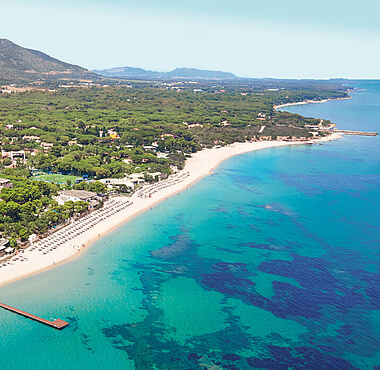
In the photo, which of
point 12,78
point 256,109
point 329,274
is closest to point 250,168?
point 329,274

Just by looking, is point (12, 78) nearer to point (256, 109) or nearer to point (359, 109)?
point (256, 109)

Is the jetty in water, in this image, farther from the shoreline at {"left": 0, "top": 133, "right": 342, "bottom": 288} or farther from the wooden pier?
the wooden pier

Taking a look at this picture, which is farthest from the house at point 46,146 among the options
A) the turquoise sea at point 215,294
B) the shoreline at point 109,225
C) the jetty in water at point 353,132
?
the jetty in water at point 353,132

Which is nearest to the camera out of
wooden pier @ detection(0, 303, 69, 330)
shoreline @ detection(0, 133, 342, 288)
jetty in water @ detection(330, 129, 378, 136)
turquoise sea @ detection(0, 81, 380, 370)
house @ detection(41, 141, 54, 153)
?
turquoise sea @ detection(0, 81, 380, 370)

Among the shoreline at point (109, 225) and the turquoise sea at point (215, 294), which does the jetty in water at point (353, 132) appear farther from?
the turquoise sea at point (215, 294)

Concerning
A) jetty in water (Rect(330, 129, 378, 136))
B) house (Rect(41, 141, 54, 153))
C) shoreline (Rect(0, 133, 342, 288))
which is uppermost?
jetty in water (Rect(330, 129, 378, 136))

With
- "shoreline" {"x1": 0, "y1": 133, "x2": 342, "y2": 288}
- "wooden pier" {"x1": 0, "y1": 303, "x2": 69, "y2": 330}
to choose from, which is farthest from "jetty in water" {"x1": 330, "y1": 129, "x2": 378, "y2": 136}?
"wooden pier" {"x1": 0, "y1": 303, "x2": 69, "y2": 330}

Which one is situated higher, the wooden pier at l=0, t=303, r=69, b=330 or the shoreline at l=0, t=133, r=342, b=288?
the shoreline at l=0, t=133, r=342, b=288

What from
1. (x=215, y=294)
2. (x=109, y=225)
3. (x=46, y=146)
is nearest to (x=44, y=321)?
(x=215, y=294)
